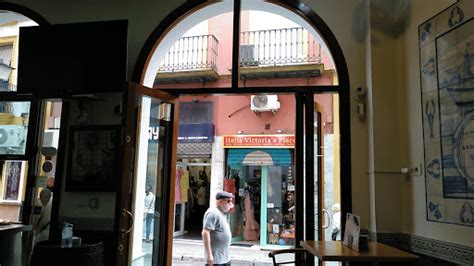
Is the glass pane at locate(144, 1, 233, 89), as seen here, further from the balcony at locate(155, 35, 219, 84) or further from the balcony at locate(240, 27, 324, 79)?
the balcony at locate(240, 27, 324, 79)

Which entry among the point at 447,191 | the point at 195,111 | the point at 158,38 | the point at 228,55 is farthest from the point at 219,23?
the point at 195,111

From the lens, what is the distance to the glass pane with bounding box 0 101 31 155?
3.95m

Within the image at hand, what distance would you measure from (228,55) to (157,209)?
1.68 m

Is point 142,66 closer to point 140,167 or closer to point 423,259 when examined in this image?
point 140,167

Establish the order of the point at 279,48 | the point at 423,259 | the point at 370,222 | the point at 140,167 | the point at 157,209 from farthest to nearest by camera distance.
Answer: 1. the point at 279,48
2. the point at 157,209
3. the point at 140,167
4. the point at 370,222
5. the point at 423,259

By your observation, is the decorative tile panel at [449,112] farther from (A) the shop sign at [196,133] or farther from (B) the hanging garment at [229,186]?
(A) the shop sign at [196,133]

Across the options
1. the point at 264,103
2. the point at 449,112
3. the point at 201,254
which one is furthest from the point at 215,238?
the point at 264,103

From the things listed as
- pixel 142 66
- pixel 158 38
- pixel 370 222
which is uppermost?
pixel 158 38

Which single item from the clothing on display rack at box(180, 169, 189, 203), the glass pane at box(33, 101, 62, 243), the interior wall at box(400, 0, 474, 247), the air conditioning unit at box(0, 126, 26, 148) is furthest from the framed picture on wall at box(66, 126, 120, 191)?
the clothing on display rack at box(180, 169, 189, 203)

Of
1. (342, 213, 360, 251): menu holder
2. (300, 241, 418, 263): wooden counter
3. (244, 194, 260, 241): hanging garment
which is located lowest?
(244, 194, 260, 241): hanging garment

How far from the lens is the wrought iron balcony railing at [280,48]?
446 cm

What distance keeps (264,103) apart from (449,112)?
5413 mm

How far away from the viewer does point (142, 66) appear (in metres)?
3.68

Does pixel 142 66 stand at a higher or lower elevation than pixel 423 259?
higher
